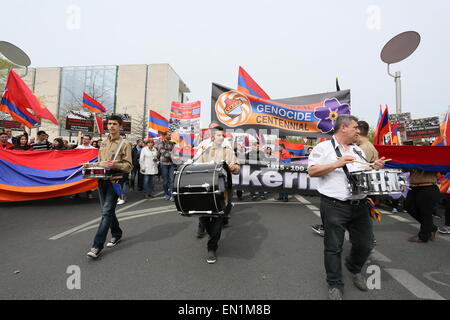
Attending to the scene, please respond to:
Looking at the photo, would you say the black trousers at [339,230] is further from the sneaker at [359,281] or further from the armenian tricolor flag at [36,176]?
the armenian tricolor flag at [36,176]

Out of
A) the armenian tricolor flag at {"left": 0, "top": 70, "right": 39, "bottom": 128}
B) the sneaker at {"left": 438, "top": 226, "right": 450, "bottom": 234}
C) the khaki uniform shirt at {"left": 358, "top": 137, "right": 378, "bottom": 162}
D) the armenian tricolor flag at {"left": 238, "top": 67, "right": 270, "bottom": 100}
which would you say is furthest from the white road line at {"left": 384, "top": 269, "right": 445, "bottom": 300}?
the armenian tricolor flag at {"left": 0, "top": 70, "right": 39, "bottom": 128}

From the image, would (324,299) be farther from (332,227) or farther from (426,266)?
(426,266)

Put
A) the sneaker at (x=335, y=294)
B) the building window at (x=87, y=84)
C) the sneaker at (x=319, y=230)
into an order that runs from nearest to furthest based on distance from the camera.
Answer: the sneaker at (x=335, y=294) → the sneaker at (x=319, y=230) → the building window at (x=87, y=84)

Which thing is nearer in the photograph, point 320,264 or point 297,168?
point 320,264

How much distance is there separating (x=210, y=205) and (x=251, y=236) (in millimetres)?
1769

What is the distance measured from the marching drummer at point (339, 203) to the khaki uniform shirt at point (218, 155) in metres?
1.50

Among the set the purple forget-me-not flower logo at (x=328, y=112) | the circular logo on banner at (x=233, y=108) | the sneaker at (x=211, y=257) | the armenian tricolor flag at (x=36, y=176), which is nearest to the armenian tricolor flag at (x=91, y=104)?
the armenian tricolor flag at (x=36, y=176)

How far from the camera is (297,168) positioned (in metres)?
7.14

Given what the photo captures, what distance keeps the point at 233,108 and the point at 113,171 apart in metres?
4.45

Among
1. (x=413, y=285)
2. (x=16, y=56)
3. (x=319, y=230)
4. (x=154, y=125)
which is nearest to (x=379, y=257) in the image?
(x=413, y=285)

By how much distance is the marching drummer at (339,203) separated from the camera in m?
2.38

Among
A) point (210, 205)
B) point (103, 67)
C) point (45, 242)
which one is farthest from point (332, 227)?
point (103, 67)

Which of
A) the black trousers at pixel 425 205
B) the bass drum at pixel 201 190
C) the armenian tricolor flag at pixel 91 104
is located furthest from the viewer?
the armenian tricolor flag at pixel 91 104

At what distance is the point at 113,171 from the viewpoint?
139 inches
